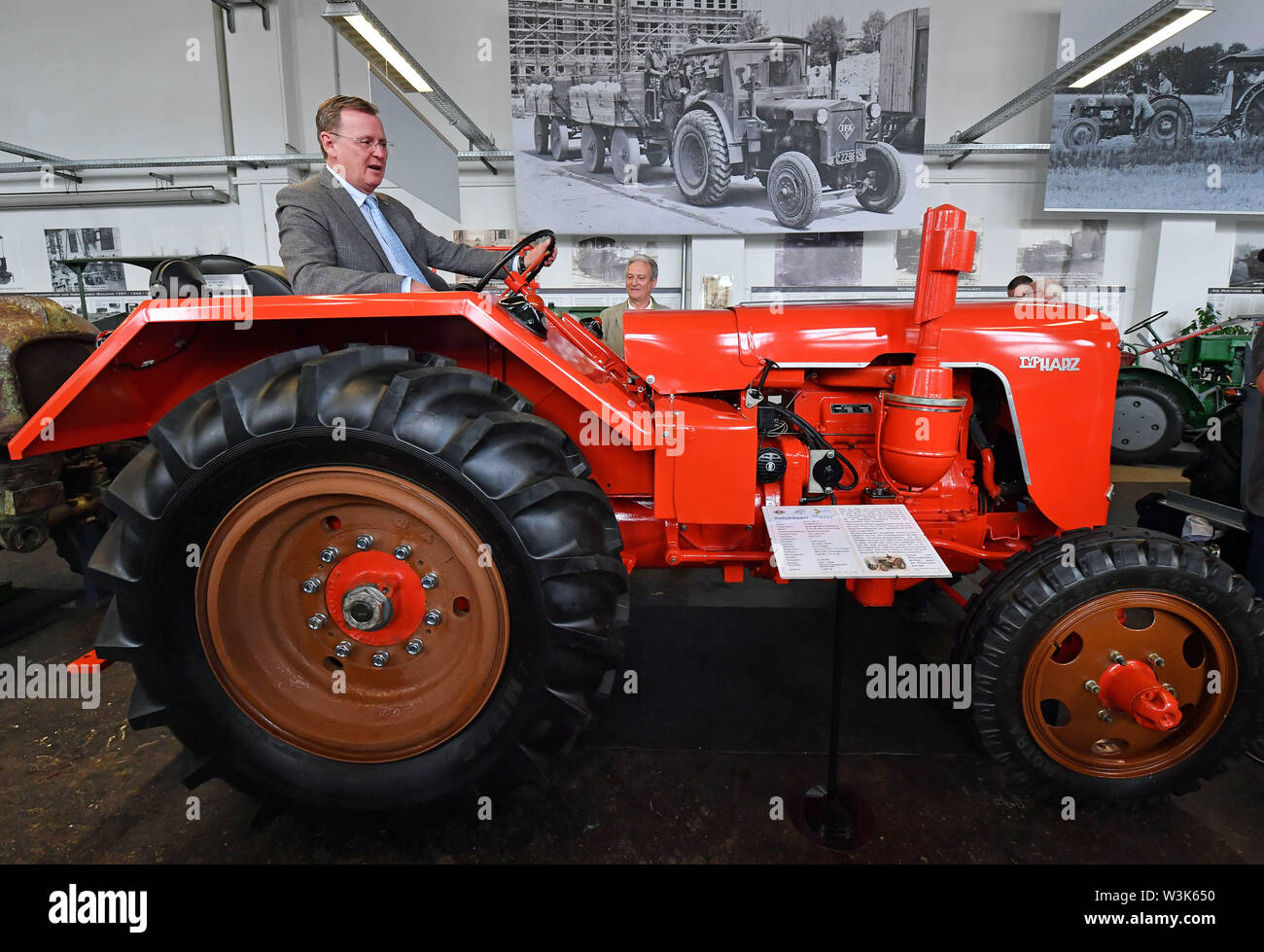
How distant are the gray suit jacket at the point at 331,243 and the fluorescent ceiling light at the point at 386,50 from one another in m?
3.08

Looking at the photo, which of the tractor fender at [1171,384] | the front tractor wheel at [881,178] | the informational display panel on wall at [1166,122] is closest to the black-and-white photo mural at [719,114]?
the front tractor wheel at [881,178]

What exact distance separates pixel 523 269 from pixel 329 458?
1120 millimetres

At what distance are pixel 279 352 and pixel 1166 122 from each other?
7.92 metres

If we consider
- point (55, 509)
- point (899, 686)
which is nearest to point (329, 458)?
point (55, 509)

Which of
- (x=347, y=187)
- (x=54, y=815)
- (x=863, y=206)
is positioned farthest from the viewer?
(x=863, y=206)

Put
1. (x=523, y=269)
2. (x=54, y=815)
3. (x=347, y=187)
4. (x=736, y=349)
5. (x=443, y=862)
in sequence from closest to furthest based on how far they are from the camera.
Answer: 1. (x=443, y=862)
2. (x=54, y=815)
3. (x=736, y=349)
4. (x=347, y=187)
5. (x=523, y=269)

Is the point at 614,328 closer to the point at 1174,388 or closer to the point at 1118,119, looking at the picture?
the point at 1174,388

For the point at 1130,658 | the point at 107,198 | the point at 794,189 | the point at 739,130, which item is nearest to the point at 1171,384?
the point at 794,189

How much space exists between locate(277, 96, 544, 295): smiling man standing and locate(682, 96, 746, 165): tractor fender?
14.8 feet

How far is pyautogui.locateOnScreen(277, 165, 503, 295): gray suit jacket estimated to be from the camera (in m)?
1.55

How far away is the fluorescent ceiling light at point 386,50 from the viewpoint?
4207 mm

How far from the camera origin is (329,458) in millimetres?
1314
